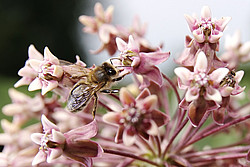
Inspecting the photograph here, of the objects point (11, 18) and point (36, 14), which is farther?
point (36, 14)

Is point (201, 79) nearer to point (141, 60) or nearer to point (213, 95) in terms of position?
point (213, 95)

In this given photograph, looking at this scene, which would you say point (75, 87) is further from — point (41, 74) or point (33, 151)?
point (33, 151)

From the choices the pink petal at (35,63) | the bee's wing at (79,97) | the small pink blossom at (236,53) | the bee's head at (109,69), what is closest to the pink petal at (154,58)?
the bee's head at (109,69)

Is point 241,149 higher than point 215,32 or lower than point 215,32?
lower

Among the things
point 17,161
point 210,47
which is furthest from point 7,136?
point 210,47

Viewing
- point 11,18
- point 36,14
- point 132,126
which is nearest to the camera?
point 132,126

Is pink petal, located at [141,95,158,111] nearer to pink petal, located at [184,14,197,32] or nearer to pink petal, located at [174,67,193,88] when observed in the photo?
pink petal, located at [174,67,193,88]

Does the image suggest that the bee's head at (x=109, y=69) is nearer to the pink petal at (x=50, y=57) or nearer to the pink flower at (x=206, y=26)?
the pink petal at (x=50, y=57)

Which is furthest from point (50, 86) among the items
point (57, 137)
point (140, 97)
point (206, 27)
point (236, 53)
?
point (236, 53)
